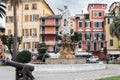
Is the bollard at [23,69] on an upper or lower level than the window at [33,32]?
lower

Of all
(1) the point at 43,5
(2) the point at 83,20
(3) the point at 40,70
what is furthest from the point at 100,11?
(3) the point at 40,70

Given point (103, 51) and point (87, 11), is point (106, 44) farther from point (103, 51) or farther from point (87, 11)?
point (87, 11)

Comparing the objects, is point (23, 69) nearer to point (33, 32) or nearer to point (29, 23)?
point (33, 32)

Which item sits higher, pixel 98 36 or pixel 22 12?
pixel 22 12

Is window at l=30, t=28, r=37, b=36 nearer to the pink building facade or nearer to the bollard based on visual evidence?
the pink building facade

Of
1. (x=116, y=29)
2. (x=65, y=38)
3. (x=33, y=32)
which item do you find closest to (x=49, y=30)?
Answer: (x=33, y=32)

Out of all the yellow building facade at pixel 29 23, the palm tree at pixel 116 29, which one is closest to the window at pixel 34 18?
the yellow building facade at pixel 29 23

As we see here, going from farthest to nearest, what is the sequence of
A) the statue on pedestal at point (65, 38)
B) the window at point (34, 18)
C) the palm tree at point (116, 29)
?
the window at point (34, 18) → the palm tree at point (116, 29) → the statue on pedestal at point (65, 38)

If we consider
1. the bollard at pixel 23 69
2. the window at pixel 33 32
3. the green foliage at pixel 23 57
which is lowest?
the green foliage at pixel 23 57

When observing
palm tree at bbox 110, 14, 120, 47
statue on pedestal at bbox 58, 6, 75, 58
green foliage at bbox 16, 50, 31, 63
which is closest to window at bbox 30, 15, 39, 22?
palm tree at bbox 110, 14, 120, 47

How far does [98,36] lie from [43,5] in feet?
47.5

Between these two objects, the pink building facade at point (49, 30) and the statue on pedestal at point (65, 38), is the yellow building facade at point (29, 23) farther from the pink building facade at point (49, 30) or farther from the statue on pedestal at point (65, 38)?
the statue on pedestal at point (65, 38)

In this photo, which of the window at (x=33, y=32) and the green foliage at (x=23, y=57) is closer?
the green foliage at (x=23, y=57)

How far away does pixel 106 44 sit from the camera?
283ft
